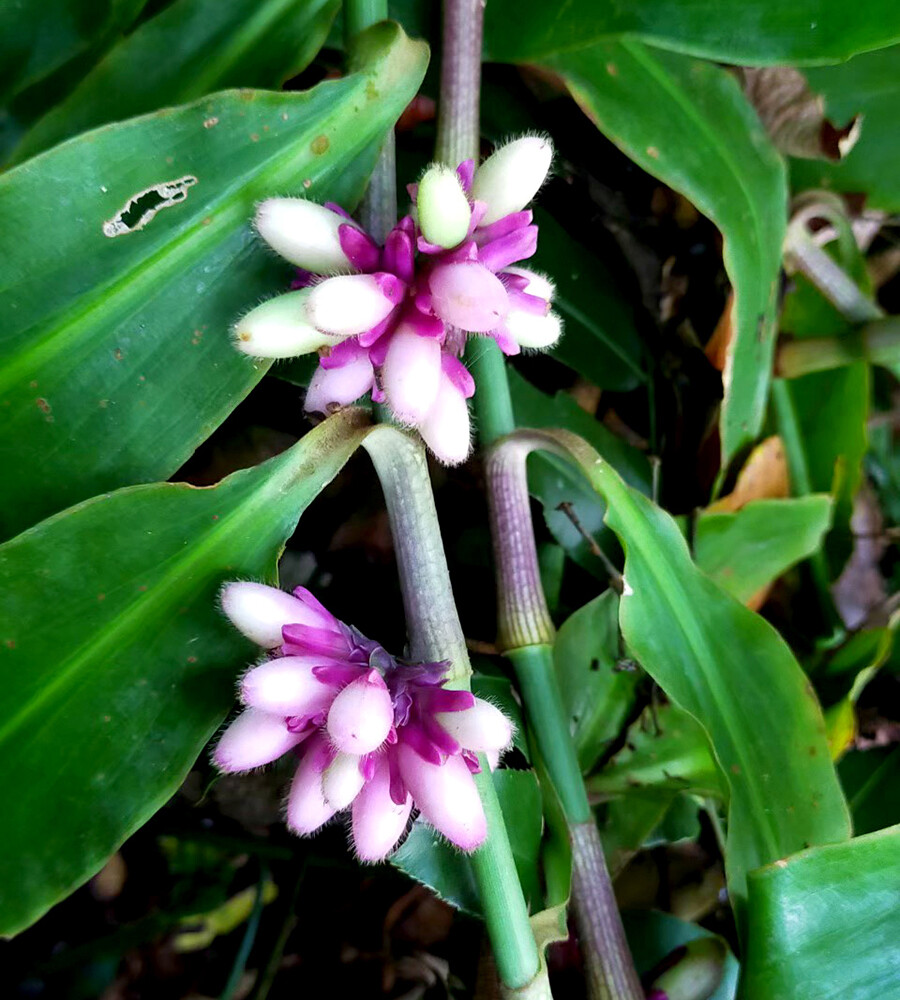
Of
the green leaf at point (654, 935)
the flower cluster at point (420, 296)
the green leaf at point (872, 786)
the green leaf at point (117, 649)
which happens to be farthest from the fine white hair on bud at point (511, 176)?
the green leaf at point (872, 786)

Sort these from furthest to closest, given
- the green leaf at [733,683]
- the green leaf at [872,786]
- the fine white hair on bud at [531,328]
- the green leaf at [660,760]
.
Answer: the green leaf at [872,786]
the green leaf at [660,760]
the green leaf at [733,683]
the fine white hair on bud at [531,328]

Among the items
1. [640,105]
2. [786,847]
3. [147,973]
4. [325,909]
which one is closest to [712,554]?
[786,847]

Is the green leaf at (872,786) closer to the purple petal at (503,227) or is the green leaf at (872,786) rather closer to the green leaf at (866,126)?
the green leaf at (866,126)

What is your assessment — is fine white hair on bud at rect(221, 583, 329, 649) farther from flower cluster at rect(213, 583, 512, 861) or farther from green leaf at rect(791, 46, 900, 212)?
green leaf at rect(791, 46, 900, 212)

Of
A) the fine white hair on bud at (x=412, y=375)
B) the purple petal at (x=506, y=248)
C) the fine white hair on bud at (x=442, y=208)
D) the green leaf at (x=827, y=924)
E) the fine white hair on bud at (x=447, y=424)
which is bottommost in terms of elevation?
the green leaf at (x=827, y=924)

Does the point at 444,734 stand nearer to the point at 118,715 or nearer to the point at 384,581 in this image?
the point at 118,715

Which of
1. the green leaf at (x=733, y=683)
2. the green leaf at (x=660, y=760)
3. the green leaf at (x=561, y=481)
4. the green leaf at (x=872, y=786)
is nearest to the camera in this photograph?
the green leaf at (x=733, y=683)

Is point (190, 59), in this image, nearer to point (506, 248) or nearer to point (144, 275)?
point (144, 275)
